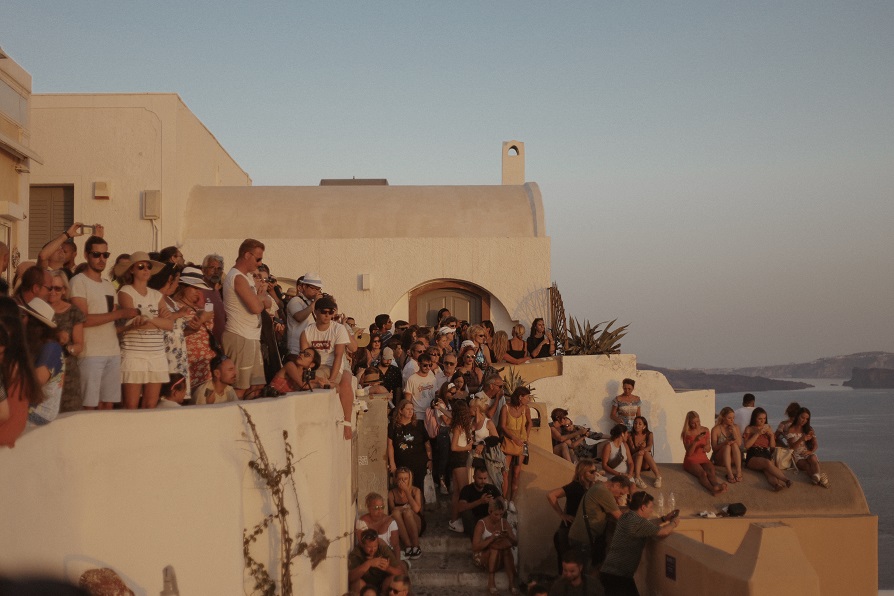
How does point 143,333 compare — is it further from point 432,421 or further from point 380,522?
point 432,421

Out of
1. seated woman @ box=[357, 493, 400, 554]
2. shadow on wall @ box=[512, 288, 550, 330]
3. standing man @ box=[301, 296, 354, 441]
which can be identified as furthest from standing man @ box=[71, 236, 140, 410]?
shadow on wall @ box=[512, 288, 550, 330]

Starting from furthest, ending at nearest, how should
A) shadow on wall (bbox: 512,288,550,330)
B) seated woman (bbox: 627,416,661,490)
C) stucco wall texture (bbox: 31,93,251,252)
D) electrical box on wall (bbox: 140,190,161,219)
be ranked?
shadow on wall (bbox: 512,288,550,330) → stucco wall texture (bbox: 31,93,251,252) → electrical box on wall (bbox: 140,190,161,219) → seated woman (bbox: 627,416,661,490)

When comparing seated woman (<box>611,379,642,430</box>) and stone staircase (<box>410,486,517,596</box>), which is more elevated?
seated woman (<box>611,379,642,430</box>)

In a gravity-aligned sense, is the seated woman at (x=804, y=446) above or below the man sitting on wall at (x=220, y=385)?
below

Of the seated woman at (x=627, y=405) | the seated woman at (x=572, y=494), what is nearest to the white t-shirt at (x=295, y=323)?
the seated woman at (x=572, y=494)

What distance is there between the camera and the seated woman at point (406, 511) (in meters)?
11.2

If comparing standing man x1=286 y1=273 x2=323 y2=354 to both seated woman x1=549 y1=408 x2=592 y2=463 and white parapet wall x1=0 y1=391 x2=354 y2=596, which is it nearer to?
white parapet wall x1=0 y1=391 x2=354 y2=596

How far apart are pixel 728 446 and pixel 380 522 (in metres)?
5.15

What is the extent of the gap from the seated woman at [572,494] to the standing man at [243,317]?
3.96 metres

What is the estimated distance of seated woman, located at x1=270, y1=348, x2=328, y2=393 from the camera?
28.8 ft

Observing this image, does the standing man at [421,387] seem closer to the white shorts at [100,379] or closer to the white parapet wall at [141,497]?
the white parapet wall at [141,497]

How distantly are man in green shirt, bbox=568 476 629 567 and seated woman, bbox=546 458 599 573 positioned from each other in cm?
45

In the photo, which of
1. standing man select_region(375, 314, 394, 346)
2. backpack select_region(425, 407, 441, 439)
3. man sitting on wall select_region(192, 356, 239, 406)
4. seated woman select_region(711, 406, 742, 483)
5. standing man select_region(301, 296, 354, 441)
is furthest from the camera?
standing man select_region(375, 314, 394, 346)

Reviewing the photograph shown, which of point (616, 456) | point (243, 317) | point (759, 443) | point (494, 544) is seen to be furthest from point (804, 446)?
point (243, 317)
